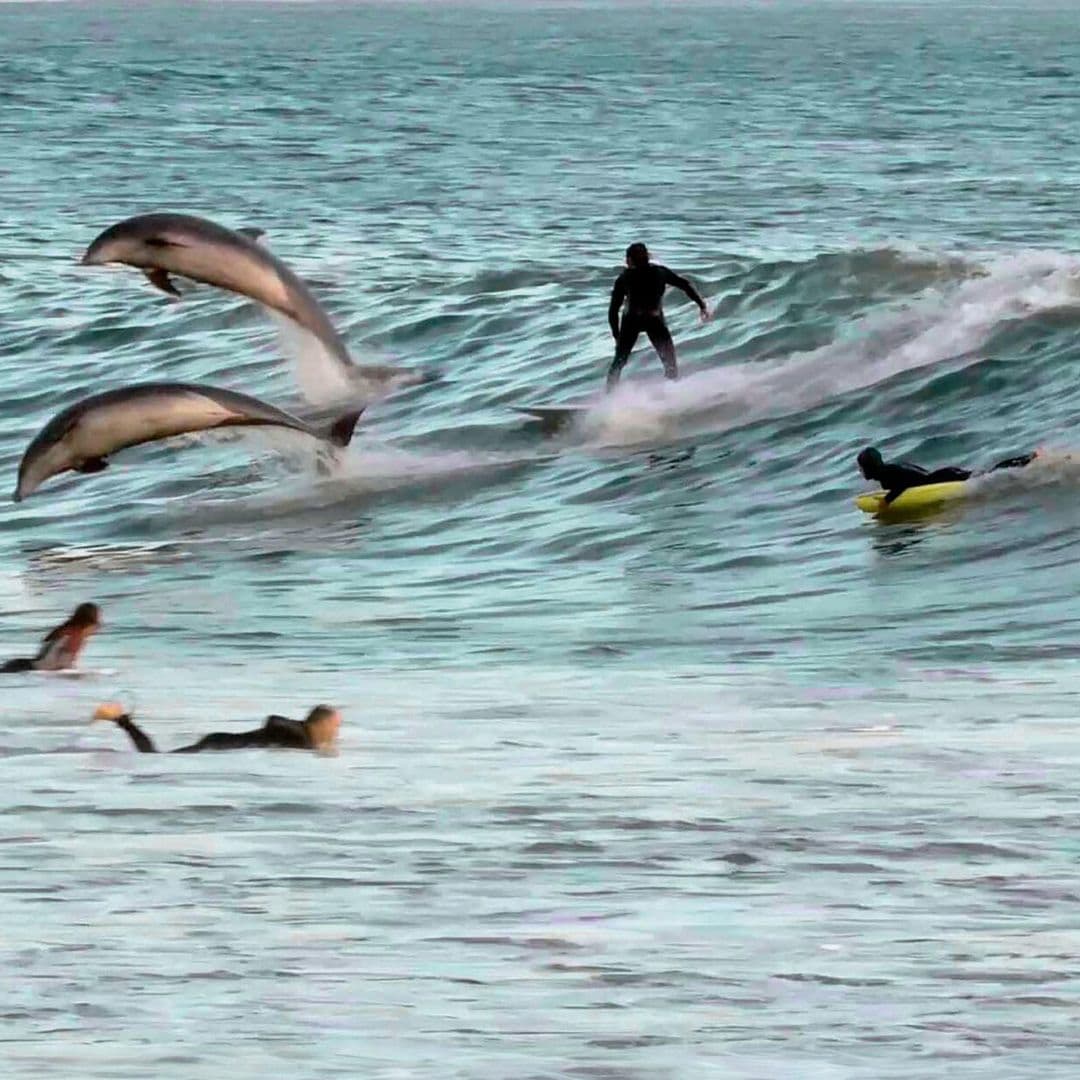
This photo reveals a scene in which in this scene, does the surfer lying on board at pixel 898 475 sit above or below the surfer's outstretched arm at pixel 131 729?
below

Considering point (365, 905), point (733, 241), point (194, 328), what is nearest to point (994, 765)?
point (365, 905)

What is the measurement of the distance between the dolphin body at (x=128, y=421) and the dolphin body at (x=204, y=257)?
0.90m

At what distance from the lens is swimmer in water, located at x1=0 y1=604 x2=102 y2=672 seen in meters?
12.6

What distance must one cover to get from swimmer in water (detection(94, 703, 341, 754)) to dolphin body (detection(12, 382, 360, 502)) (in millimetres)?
4579

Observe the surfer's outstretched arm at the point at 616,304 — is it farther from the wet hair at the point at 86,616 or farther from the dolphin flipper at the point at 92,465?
the wet hair at the point at 86,616

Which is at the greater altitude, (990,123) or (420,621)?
(420,621)

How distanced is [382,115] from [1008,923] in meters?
82.8

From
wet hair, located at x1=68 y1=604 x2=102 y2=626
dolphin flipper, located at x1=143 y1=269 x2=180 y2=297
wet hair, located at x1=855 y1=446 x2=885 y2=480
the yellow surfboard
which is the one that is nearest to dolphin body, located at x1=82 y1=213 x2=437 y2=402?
dolphin flipper, located at x1=143 y1=269 x2=180 y2=297

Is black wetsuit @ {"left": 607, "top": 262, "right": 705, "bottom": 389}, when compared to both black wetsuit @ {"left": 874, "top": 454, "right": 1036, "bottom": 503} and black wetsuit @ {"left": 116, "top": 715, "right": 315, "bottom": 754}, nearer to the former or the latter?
black wetsuit @ {"left": 874, "top": 454, "right": 1036, "bottom": 503}

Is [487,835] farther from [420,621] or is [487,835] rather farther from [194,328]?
[194,328]

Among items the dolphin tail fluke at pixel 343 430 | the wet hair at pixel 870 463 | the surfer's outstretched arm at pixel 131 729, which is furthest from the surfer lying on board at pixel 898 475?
the surfer's outstretched arm at pixel 131 729

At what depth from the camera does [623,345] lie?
22906mm

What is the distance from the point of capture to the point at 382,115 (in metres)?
89.4

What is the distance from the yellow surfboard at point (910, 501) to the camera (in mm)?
17281
